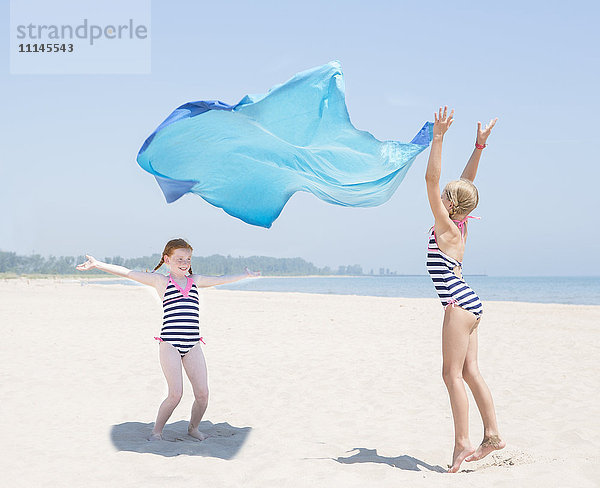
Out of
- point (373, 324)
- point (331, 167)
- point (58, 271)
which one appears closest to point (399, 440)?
point (331, 167)

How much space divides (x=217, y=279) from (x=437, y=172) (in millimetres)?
2261

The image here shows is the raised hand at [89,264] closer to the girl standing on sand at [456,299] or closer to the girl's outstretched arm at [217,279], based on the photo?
the girl's outstretched arm at [217,279]

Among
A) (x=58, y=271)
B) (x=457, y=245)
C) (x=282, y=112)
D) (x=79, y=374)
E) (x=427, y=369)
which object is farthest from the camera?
(x=58, y=271)

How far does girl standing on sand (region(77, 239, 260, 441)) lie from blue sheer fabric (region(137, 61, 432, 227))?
2.16 feet

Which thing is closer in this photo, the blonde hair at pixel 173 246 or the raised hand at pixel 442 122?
the raised hand at pixel 442 122

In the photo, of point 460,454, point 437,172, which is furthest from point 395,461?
point 437,172

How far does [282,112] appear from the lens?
A: 462cm

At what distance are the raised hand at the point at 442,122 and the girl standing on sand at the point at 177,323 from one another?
234 centimetres

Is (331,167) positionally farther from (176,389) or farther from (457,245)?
(176,389)

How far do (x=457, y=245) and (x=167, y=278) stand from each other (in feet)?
8.10

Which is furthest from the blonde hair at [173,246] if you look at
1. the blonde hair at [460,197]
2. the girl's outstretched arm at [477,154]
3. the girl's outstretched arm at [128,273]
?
the girl's outstretched arm at [477,154]

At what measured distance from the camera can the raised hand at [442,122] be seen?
4020 millimetres

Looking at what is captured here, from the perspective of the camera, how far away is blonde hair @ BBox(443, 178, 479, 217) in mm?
4258

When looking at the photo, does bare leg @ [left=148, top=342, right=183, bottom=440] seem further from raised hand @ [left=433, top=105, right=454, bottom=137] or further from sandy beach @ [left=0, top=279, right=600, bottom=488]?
raised hand @ [left=433, top=105, right=454, bottom=137]
